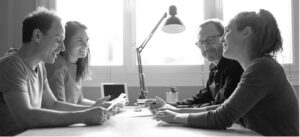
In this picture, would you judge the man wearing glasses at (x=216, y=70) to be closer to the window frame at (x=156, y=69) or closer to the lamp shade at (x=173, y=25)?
the lamp shade at (x=173, y=25)

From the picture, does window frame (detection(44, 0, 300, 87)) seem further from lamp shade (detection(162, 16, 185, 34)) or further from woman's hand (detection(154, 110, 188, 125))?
woman's hand (detection(154, 110, 188, 125))

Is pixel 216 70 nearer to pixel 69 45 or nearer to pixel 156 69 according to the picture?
pixel 156 69

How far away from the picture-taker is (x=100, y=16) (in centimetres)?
275

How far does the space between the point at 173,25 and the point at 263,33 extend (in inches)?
42.7

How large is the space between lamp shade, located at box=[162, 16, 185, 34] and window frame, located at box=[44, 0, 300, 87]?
0.47m

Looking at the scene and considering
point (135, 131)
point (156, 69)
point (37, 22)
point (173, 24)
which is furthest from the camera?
point (156, 69)

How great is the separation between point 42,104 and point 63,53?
1.43 feet

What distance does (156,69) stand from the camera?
267cm

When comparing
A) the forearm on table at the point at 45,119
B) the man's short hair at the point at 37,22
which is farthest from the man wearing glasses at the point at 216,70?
the man's short hair at the point at 37,22

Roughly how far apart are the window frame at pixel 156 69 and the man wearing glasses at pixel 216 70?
59cm

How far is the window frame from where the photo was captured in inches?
103

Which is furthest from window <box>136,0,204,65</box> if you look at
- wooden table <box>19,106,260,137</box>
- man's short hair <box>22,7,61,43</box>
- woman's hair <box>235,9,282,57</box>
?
wooden table <box>19,106,260,137</box>

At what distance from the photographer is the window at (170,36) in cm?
271

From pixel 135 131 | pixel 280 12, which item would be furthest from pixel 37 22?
pixel 280 12
